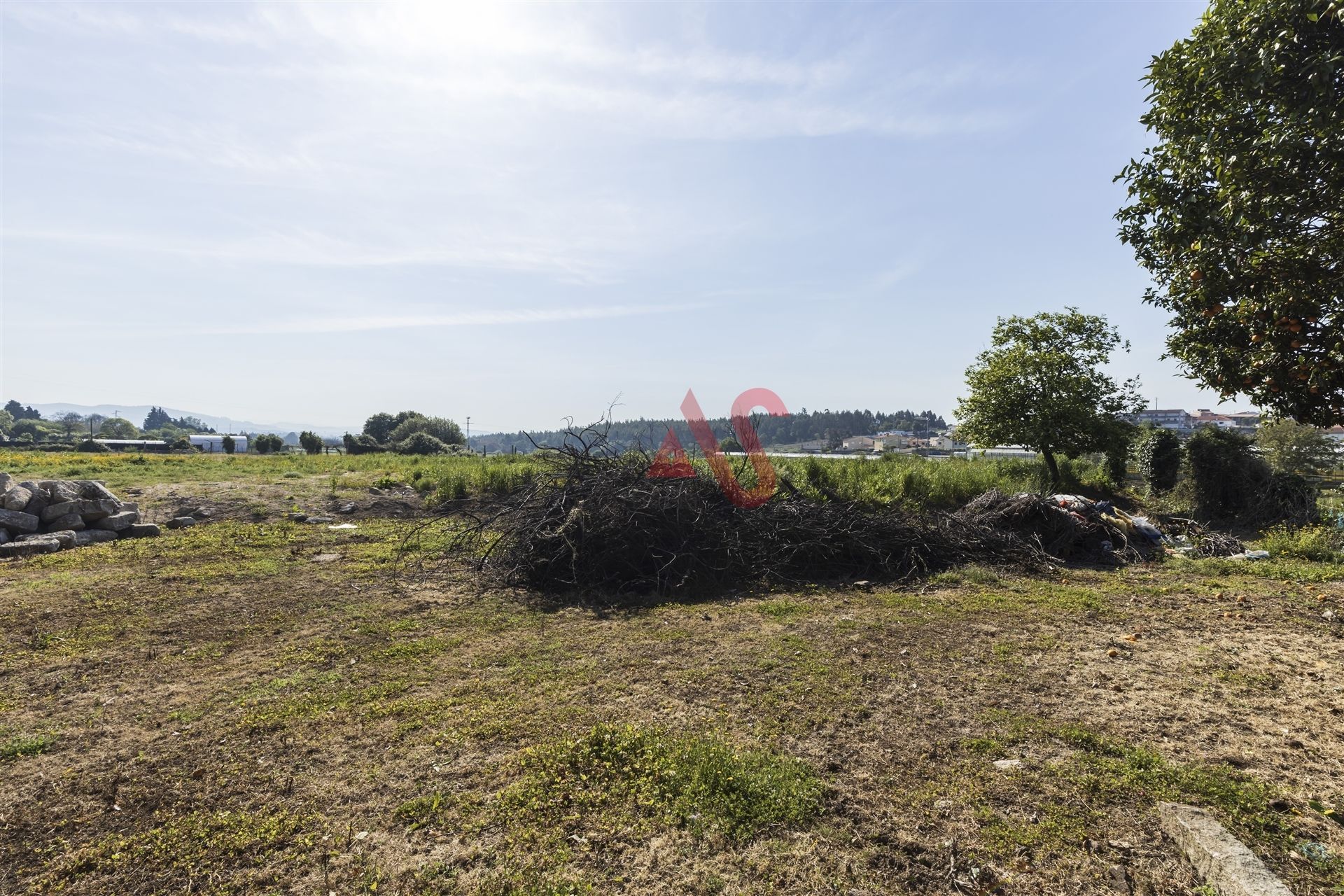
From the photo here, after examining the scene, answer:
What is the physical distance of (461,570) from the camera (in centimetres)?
777

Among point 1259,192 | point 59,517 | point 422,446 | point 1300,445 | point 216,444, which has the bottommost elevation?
point 59,517

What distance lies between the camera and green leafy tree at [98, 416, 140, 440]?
89250mm

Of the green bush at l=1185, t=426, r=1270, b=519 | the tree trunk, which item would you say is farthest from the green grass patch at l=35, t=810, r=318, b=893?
the tree trunk

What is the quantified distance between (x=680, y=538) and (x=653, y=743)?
4428 mm

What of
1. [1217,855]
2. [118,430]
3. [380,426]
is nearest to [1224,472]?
[1217,855]

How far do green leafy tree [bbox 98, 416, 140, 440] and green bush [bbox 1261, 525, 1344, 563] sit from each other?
117 metres

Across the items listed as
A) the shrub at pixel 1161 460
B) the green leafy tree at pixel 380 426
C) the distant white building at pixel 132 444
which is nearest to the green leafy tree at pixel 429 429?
the green leafy tree at pixel 380 426

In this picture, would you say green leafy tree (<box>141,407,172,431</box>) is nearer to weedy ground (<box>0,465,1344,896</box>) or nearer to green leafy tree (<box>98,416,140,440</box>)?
green leafy tree (<box>98,416,140,440</box>)

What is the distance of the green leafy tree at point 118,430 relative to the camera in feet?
293

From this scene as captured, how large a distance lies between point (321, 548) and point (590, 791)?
785 cm

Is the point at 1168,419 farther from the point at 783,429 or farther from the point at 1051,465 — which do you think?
the point at 1051,465

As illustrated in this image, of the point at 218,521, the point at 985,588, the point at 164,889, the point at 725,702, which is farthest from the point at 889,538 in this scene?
the point at 218,521

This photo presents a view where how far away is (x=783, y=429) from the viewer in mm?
72000

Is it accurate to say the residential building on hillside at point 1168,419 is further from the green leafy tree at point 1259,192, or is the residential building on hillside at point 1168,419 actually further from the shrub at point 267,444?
the shrub at point 267,444
